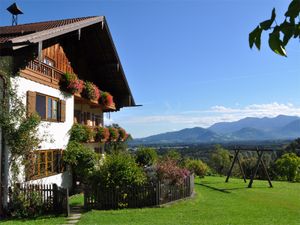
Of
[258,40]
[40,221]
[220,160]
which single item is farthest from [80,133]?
[220,160]

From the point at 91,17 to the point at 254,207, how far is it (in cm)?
1370

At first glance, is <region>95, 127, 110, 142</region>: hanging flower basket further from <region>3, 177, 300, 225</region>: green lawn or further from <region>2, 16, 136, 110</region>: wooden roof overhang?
<region>3, 177, 300, 225</region>: green lawn

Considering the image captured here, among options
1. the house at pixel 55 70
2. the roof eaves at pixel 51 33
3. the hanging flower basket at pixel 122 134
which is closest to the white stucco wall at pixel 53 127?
the house at pixel 55 70

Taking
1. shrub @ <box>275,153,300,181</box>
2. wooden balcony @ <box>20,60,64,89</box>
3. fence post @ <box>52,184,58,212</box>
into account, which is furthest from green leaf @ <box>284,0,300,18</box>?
shrub @ <box>275,153,300,181</box>

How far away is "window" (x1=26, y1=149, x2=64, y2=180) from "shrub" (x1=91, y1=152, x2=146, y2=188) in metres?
2.45

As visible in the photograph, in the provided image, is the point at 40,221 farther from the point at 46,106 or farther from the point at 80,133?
the point at 80,133

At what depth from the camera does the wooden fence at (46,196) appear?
15555 millimetres

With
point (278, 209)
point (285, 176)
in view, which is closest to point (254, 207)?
point (278, 209)

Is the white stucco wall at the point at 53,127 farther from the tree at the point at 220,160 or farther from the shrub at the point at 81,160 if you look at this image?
the tree at the point at 220,160

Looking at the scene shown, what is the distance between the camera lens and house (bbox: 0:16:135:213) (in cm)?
1577

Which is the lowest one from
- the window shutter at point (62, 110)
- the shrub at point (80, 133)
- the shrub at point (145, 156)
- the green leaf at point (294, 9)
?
the shrub at point (145, 156)

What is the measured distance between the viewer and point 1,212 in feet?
50.0

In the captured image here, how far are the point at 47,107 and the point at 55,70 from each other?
86.5 inches

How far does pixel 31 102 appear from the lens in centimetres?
1695
